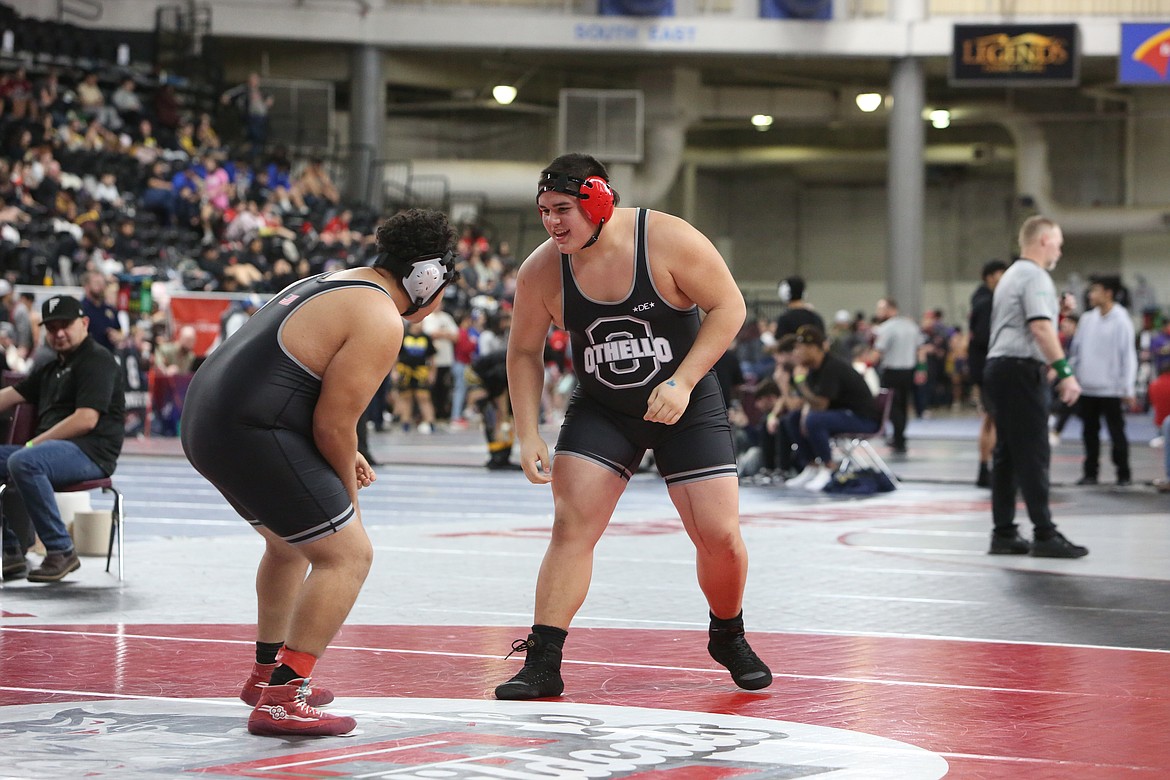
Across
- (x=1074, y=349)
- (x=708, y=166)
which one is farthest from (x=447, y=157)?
(x=1074, y=349)

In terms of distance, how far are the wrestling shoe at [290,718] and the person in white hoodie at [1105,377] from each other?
10.8 metres

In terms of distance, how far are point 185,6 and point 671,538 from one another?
2388 centimetres

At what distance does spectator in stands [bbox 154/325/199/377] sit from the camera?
20.4 meters

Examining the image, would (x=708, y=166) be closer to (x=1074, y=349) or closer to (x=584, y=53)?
(x=584, y=53)

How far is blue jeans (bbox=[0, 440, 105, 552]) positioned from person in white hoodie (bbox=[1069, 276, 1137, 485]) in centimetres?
917

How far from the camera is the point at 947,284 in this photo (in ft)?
132

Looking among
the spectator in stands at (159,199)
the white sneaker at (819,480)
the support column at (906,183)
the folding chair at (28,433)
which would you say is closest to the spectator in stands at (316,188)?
the spectator in stands at (159,199)

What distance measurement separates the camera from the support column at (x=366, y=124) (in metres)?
32.8

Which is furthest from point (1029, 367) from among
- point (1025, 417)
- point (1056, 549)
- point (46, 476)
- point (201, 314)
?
point (201, 314)

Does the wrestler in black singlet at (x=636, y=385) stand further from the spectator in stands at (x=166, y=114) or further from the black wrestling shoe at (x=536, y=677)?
the spectator in stands at (x=166, y=114)

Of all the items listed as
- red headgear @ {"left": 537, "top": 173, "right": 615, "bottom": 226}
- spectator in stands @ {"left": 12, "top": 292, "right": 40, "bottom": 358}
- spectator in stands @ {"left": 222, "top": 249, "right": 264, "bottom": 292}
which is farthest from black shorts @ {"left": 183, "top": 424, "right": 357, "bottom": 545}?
spectator in stands @ {"left": 222, "top": 249, "right": 264, "bottom": 292}

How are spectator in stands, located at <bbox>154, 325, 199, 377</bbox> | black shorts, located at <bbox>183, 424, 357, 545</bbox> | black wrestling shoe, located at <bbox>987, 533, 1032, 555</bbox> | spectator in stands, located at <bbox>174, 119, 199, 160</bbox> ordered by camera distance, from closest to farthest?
black shorts, located at <bbox>183, 424, 357, 545</bbox> < black wrestling shoe, located at <bbox>987, 533, 1032, 555</bbox> < spectator in stands, located at <bbox>154, 325, 199, 377</bbox> < spectator in stands, located at <bbox>174, 119, 199, 160</bbox>

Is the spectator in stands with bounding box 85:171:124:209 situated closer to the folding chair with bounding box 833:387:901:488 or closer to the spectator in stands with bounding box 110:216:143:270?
the spectator in stands with bounding box 110:216:143:270

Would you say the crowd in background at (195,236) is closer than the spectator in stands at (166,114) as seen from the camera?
Yes
